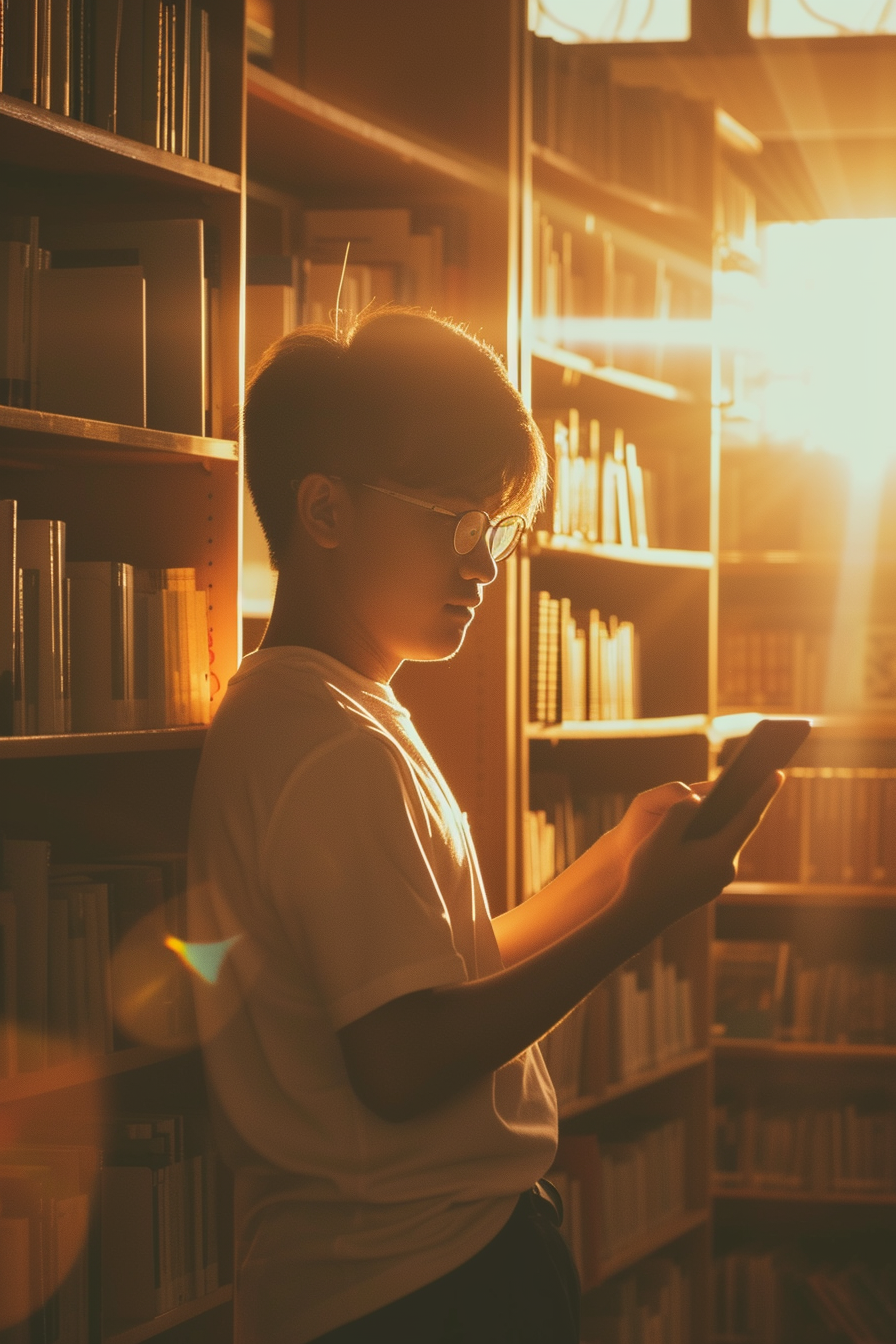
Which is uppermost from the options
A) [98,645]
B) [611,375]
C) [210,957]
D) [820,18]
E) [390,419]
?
[820,18]

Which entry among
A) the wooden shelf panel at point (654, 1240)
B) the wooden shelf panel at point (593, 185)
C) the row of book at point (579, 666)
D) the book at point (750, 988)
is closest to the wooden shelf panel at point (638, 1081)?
the wooden shelf panel at point (654, 1240)

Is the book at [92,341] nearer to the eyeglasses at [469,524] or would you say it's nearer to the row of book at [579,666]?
the eyeglasses at [469,524]

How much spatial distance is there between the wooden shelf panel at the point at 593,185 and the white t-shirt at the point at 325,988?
1.74 m

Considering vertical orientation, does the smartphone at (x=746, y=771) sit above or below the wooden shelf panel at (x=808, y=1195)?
above

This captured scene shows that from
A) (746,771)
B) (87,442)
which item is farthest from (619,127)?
(746,771)

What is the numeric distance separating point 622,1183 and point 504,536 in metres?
1.92

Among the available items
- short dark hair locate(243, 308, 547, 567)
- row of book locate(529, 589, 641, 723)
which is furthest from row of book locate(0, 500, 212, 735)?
row of book locate(529, 589, 641, 723)

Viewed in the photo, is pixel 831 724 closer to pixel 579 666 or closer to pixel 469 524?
pixel 579 666

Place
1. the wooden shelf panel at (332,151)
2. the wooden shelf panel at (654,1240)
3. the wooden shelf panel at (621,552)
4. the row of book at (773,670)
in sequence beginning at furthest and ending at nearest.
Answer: the row of book at (773,670)
the wooden shelf panel at (654,1240)
the wooden shelf panel at (621,552)
the wooden shelf panel at (332,151)

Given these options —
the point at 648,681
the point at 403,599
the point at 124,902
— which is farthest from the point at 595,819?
the point at 403,599

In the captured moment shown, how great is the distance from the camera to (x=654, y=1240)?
2879 mm

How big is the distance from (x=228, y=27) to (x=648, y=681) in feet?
6.19

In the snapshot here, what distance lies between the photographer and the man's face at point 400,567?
1.26 meters

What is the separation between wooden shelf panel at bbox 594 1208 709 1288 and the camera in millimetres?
2730
